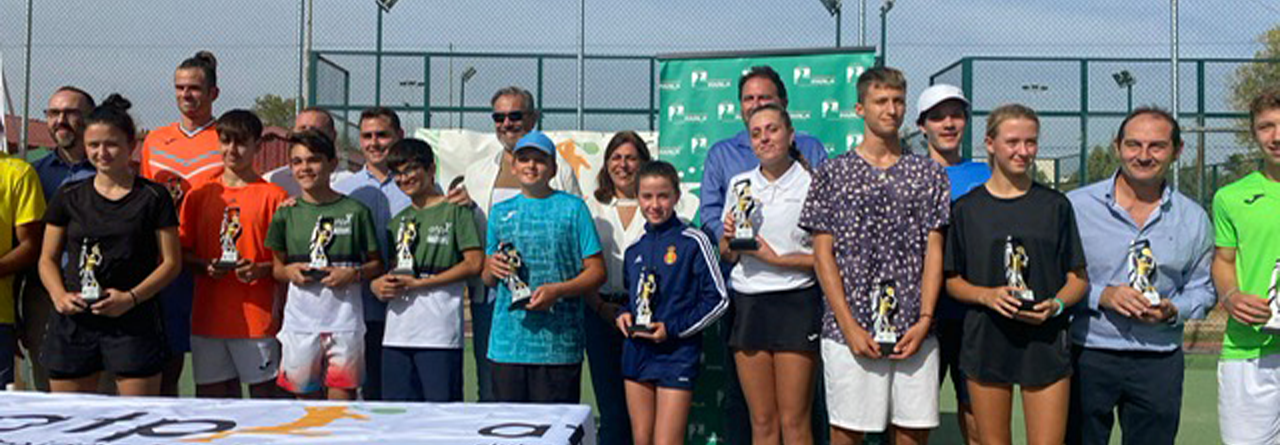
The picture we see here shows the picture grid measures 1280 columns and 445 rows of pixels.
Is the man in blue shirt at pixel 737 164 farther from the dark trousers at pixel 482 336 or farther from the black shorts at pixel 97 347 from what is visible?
→ the black shorts at pixel 97 347

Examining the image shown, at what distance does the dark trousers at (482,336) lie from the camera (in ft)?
18.1

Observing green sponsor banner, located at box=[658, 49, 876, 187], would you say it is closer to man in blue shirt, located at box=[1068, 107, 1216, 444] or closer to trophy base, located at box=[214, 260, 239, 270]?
man in blue shirt, located at box=[1068, 107, 1216, 444]

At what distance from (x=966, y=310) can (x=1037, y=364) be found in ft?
1.31

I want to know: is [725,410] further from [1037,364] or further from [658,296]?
[1037,364]

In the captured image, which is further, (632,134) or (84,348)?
(632,134)

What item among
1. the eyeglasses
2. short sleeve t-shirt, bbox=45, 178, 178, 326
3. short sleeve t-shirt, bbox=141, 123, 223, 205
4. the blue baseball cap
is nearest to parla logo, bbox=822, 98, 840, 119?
the eyeglasses

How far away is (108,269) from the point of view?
15.2ft

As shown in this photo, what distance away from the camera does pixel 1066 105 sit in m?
11.2

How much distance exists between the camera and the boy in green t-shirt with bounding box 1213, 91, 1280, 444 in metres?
4.17

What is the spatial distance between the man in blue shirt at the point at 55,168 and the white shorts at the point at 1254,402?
4.83 metres

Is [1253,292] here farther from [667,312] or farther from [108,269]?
[108,269]

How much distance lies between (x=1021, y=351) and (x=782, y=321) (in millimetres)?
900

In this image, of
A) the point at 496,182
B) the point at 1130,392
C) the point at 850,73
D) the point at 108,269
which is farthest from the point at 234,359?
the point at 850,73

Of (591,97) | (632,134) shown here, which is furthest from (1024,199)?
(591,97)
